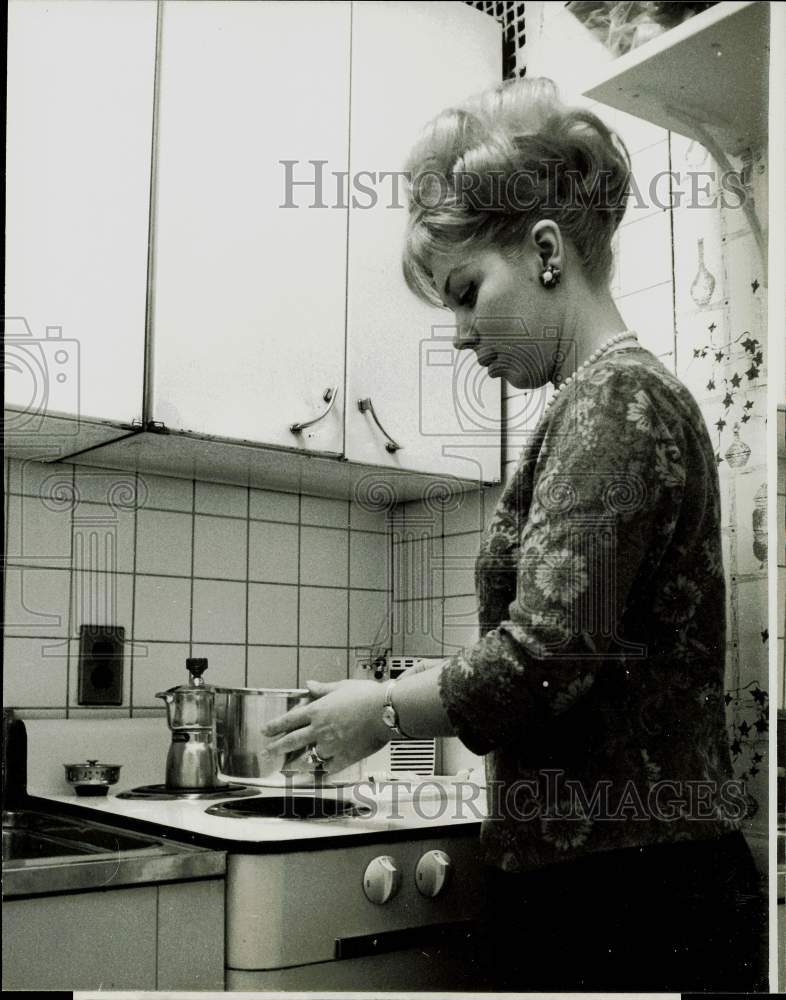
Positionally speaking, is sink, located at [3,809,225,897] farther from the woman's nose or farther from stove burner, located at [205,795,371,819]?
the woman's nose

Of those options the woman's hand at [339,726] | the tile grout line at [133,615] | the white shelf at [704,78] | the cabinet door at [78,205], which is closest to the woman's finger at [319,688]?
the woman's hand at [339,726]

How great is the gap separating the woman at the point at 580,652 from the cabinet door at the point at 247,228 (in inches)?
7.0

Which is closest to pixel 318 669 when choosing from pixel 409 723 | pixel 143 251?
pixel 409 723

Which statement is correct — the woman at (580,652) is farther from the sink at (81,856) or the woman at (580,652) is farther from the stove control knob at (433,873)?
the sink at (81,856)

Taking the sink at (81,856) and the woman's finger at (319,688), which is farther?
the woman's finger at (319,688)

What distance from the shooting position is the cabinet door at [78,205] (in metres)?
1.19

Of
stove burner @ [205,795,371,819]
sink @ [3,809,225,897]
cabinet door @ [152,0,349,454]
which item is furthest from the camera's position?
cabinet door @ [152,0,349,454]

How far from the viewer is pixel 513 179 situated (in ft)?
3.87

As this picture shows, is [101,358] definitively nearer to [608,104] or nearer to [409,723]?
[409,723]

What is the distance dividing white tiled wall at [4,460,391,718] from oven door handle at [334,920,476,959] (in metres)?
0.28

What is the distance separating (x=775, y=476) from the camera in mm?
1232

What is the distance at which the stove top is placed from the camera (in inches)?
46.5

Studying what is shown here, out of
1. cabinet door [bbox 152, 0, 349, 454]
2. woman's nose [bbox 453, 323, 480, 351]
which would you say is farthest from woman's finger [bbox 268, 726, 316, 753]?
woman's nose [bbox 453, 323, 480, 351]

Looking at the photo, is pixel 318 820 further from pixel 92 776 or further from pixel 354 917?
pixel 92 776
